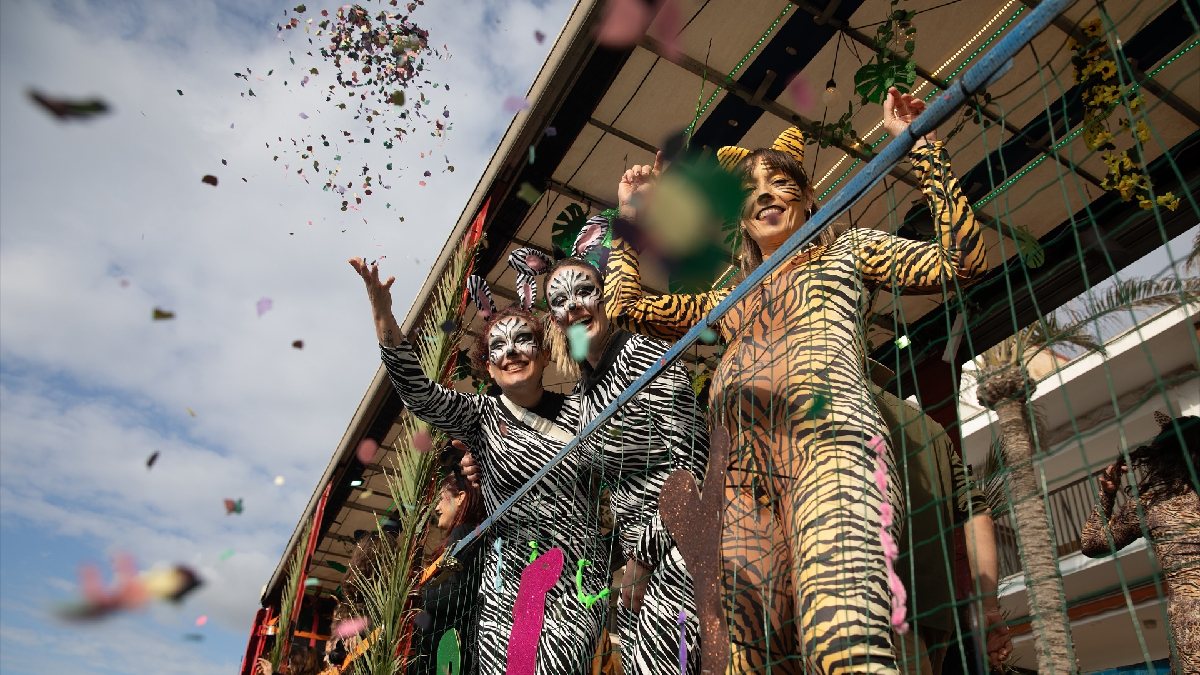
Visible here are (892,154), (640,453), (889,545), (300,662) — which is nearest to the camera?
(889,545)

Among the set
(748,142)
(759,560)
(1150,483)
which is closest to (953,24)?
(748,142)

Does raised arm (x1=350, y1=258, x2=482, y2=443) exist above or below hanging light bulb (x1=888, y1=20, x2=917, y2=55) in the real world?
below

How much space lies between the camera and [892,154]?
187 centimetres

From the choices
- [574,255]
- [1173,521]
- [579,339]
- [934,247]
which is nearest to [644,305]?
[579,339]

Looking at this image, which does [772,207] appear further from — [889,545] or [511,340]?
[511,340]

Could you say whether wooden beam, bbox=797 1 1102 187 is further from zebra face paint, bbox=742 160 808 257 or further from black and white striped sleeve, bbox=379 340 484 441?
black and white striped sleeve, bbox=379 340 484 441

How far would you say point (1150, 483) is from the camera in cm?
391

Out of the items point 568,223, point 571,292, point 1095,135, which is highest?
point 568,223

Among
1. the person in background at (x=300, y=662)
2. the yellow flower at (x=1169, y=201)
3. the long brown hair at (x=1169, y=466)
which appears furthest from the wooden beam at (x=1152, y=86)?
the person in background at (x=300, y=662)

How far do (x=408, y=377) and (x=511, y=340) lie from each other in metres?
0.45

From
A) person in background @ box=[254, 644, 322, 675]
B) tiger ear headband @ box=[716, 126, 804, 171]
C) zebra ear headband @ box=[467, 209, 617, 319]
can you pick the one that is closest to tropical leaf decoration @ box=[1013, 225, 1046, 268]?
tiger ear headband @ box=[716, 126, 804, 171]

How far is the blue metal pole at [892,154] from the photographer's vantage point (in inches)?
62.9

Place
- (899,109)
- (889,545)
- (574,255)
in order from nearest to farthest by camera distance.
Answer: (889,545) → (899,109) → (574,255)

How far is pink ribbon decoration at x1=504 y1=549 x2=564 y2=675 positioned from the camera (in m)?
2.78
